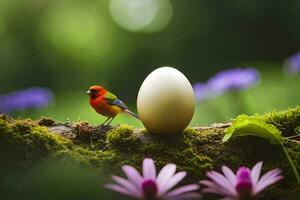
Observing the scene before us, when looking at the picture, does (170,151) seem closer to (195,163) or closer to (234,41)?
(195,163)

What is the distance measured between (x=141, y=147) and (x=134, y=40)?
5.33 feet

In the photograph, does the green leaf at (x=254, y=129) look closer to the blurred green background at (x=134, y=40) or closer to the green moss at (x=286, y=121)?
the green moss at (x=286, y=121)

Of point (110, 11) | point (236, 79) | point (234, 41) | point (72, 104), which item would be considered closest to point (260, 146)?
point (236, 79)

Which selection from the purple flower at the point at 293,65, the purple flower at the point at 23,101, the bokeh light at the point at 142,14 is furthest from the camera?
the bokeh light at the point at 142,14

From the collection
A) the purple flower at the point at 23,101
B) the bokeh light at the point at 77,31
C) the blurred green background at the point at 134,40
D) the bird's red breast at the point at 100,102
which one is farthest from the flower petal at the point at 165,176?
the bokeh light at the point at 77,31

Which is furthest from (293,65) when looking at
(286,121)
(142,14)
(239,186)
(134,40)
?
(239,186)

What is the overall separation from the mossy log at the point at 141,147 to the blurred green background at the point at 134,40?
125cm

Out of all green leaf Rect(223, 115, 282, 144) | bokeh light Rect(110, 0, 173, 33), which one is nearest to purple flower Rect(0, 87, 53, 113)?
bokeh light Rect(110, 0, 173, 33)

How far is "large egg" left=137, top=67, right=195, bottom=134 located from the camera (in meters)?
0.67

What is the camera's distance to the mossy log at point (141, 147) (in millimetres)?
634

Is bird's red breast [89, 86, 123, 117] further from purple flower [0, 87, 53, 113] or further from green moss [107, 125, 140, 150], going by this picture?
purple flower [0, 87, 53, 113]

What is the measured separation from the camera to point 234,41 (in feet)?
7.27

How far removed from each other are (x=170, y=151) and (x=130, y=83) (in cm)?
137

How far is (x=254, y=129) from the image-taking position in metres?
0.68
